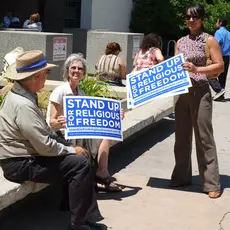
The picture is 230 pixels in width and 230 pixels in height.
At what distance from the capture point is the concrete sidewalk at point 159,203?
4.76 m

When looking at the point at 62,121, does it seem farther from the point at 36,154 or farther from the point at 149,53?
the point at 149,53

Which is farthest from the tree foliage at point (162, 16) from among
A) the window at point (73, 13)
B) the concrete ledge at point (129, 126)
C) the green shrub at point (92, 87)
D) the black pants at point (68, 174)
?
the black pants at point (68, 174)

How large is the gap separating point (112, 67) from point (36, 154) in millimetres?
4561

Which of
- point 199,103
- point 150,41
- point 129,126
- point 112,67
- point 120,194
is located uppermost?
point 150,41

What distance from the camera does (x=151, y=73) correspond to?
5359 mm

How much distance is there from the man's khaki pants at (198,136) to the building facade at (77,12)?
1481cm

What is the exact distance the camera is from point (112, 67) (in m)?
8.58

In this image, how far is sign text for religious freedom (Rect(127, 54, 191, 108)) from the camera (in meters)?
5.14

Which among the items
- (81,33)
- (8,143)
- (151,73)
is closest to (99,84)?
(151,73)

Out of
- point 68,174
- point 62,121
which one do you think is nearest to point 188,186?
point 62,121

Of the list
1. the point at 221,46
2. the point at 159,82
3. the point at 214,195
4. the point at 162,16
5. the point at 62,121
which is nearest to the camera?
the point at 62,121

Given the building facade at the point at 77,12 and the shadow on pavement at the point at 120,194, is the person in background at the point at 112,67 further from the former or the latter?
the building facade at the point at 77,12

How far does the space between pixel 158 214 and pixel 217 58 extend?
1578 mm

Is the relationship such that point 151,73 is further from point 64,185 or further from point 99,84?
point 99,84
